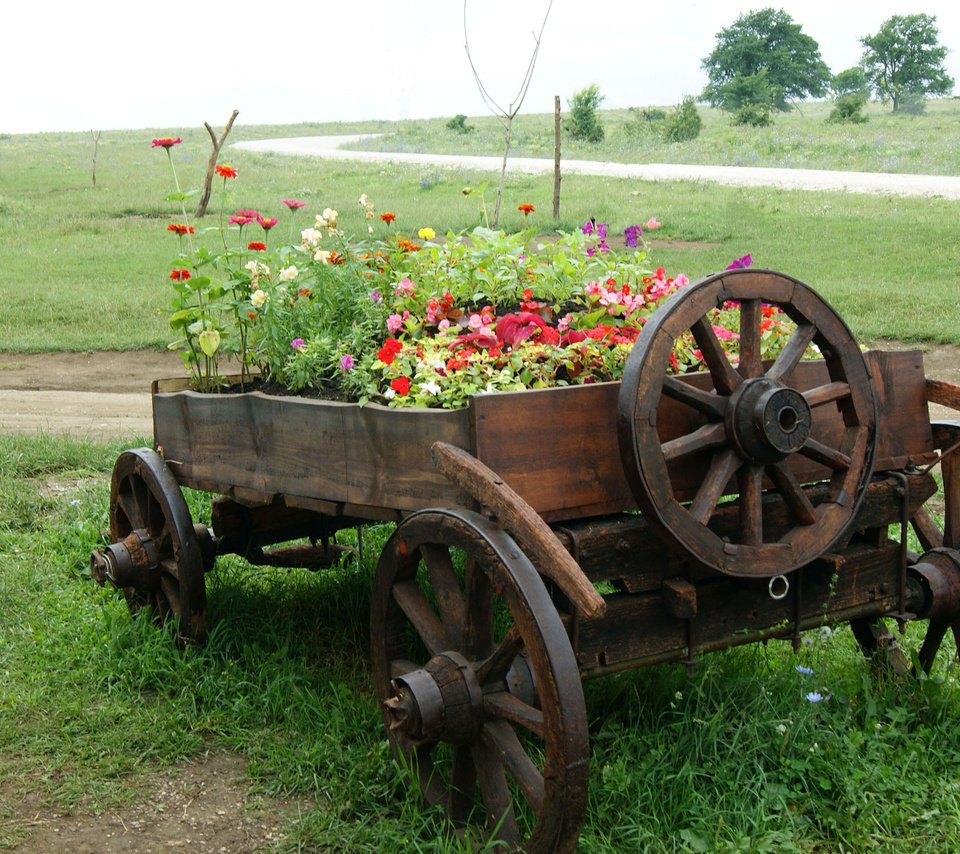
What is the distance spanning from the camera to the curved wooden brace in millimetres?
→ 2336

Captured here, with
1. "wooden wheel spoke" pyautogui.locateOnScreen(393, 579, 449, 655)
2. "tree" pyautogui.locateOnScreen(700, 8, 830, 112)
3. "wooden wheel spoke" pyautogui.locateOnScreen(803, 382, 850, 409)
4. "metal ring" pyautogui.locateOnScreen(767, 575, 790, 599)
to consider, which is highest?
"tree" pyautogui.locateOnScreen(700, 8, 830, 112)

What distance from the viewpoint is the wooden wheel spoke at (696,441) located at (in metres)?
2.57

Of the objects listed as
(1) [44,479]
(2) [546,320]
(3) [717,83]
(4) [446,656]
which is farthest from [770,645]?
(3) [717,83]

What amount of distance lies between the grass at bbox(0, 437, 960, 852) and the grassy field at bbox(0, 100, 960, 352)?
153 centimetres

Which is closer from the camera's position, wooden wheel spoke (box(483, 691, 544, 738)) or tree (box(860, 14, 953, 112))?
wooden wheel spoke (box(483, 691, 544, 738))

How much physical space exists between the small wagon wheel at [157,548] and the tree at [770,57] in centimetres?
7011

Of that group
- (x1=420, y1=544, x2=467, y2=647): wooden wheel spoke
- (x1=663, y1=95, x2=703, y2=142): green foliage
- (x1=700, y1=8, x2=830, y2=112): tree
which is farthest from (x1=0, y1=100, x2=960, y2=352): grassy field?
(x1=700, y1=8, x2=830, y2=112): tree

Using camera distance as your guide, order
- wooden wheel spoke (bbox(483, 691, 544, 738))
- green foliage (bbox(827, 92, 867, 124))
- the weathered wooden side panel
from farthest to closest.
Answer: green foliage (bbox(827, 92, 867, 124)) → the weathered wooden side panel → wooden wheel spoke (bbox(483, 691, 544, 738))

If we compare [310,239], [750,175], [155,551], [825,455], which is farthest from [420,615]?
[750,175]

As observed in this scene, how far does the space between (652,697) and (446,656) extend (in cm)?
88

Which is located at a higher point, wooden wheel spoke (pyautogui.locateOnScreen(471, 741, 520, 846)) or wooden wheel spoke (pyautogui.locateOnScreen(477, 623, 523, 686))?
wooden wheel spoke (pyautogui.locateOnScreen(477, 623, 523, 686))

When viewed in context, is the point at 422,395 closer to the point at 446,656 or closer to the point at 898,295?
the point at 446,656

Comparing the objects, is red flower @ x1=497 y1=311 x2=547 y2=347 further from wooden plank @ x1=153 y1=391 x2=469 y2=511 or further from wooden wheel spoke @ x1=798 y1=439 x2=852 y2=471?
wooden wheel spoke @ x1=798 y1=439 x2=852 y2=471

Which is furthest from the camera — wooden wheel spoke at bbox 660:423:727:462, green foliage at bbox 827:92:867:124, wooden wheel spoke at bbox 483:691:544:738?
green foliage at bbox 827:92:867:124
